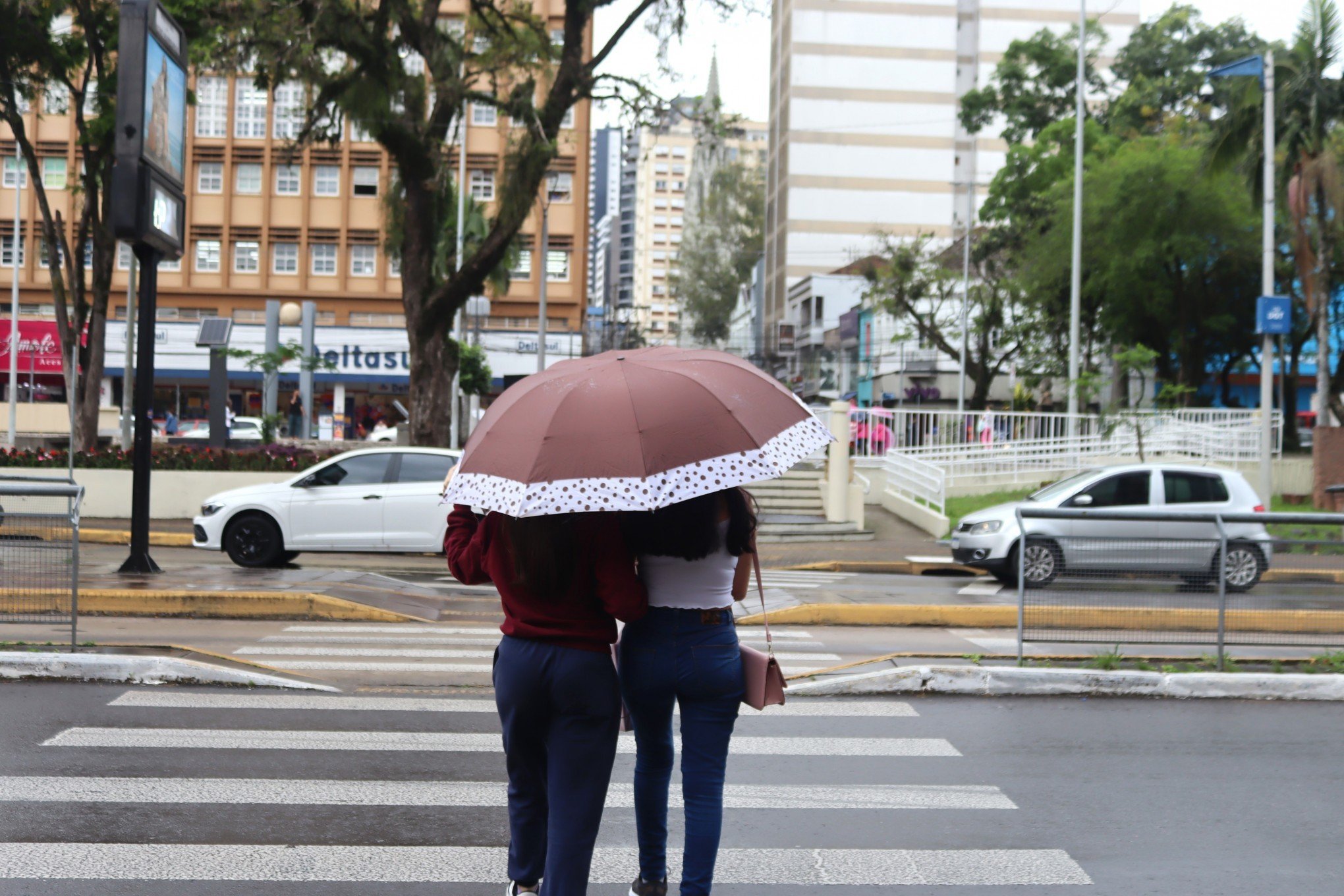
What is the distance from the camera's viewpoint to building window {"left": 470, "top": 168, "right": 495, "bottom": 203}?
58.3m

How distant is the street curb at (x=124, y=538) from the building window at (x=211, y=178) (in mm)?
41803

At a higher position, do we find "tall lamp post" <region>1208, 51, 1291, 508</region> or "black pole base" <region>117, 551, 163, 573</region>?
"tall lamp post" <region>1208, 51, 1291, 508</region>

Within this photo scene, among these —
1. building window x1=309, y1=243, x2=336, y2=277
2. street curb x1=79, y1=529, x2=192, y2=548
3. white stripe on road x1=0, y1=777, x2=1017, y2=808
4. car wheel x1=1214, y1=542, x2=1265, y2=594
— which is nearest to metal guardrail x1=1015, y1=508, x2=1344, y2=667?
car wheel x1=1214, y1=542, x2=1265, y2=594

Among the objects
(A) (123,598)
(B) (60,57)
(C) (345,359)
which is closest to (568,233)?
(C) (345,359)

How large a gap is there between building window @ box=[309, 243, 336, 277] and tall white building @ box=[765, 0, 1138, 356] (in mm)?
34393

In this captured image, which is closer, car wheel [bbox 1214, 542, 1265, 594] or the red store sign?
car wheel [bbox 1214, 542, 1265, 594]

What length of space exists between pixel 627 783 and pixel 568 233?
52.5m

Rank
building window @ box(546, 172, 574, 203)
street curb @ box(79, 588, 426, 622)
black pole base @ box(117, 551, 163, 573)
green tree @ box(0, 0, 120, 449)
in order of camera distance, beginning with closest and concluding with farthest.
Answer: street curb @ box(79, 588, 426, 622)
black pole base @ box(117, 551, 163, 573)
green tree @ box(0, 0, 120, 449)
building window @ box(546, 172, 574, 203)

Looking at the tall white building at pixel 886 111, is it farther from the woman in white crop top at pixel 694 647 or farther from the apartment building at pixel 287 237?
the woman in white crop top at pixel 694 647

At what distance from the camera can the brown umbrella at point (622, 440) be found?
3723 millimetres

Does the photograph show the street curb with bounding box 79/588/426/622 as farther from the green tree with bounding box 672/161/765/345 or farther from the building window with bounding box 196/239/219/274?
the green tree with bounding box 672/161/765/345

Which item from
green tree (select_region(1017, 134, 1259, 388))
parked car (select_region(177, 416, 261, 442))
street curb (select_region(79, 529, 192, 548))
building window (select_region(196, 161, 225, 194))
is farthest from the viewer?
building window (select_region(196, 161, 225, 194))

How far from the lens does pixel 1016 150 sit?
44406 millimetres

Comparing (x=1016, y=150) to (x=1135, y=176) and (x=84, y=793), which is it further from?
(x=84, y=793)
